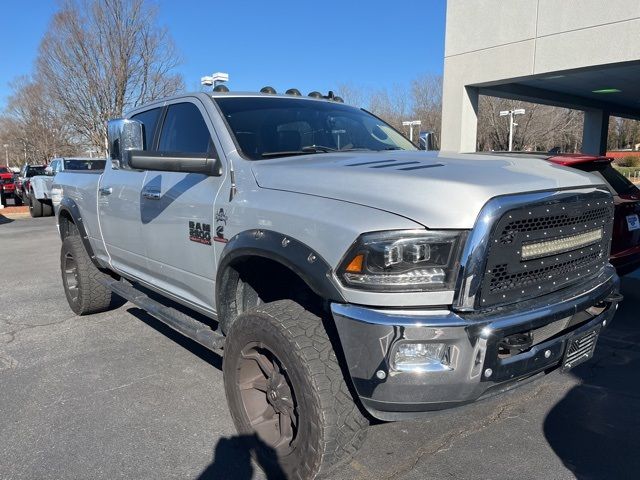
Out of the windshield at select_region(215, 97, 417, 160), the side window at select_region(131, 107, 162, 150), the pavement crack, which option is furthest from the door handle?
the pavement crack

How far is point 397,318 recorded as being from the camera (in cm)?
219

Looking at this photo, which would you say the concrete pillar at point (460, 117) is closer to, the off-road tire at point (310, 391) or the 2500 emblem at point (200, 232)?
the 2500 emblem at point (200, 232)

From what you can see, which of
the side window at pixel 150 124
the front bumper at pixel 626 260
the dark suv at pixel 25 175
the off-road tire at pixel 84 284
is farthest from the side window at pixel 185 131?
the dark suv at pixel 25 175

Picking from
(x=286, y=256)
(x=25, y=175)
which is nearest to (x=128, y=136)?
(x=286, y=256)

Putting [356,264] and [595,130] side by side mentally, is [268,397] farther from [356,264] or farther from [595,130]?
[595,130]

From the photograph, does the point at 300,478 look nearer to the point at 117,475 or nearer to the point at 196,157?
the point at 117,475

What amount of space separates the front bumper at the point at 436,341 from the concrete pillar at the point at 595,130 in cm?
2005

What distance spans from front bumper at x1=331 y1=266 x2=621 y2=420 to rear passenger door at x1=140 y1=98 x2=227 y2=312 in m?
1.32

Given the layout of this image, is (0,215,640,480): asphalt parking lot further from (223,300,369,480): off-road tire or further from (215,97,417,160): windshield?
(215,97,417,160): windshield

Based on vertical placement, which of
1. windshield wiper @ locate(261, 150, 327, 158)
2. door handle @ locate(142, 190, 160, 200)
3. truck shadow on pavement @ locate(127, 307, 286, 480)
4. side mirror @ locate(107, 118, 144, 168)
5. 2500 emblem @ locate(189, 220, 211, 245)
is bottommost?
truck shadow on pavement @ locate(127, 307, 286, 480)

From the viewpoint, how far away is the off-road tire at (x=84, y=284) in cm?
543

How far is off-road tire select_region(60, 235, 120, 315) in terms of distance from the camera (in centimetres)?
543

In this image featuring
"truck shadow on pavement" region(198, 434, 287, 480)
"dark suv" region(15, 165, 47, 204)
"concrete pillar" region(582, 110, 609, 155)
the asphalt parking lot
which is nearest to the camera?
"truck shadow on pavement" region(198, 434, 287, 480)

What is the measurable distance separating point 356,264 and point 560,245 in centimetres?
106
